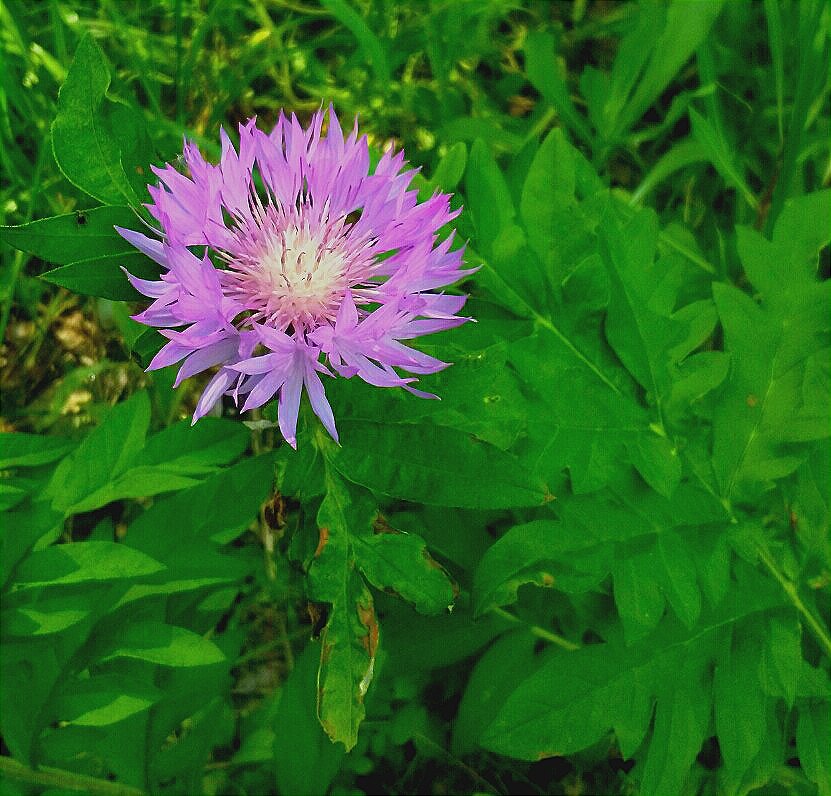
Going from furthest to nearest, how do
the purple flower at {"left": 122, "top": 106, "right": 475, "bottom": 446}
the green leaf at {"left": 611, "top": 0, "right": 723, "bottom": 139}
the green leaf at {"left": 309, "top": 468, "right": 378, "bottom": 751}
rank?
the green leaf at {"left": 611, "top": 0, "right": 723, "bottom": 139} → the green leaf at {"left": 309, "top": 468, "right": 378, "bottom": 751} → the purple flower at {"left": 122, "top": 106, "right": 475, "bottom": 446}

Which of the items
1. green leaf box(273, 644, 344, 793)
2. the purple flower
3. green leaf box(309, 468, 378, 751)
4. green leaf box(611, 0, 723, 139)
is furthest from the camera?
green leaf box(611, 0, 723, 139)

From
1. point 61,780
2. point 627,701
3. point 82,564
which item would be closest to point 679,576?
point 627,701

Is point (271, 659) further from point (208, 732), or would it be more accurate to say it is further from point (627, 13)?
point (627, 13)

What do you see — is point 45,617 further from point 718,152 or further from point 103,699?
point 718,152

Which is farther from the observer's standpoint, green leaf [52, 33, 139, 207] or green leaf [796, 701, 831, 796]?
green leaf [796, 701, 831, 796]

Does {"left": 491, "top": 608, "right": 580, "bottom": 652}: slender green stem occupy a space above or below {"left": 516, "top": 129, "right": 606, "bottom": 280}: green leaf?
below

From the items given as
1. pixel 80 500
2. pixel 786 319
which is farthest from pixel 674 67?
pixel 80 500

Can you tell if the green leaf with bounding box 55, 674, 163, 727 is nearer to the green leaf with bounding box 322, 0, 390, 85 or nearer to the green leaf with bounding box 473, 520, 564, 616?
the green leaf with bounding box 473, 520, 564, 616

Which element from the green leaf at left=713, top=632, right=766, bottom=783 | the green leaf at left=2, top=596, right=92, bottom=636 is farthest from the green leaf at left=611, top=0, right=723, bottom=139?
the green leaf at left=2, top=596, right=92, bottom=636

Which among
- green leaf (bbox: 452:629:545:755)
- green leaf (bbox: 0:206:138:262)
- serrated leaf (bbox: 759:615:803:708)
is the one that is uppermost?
green leaf (bbox: 0:206:138:262)
